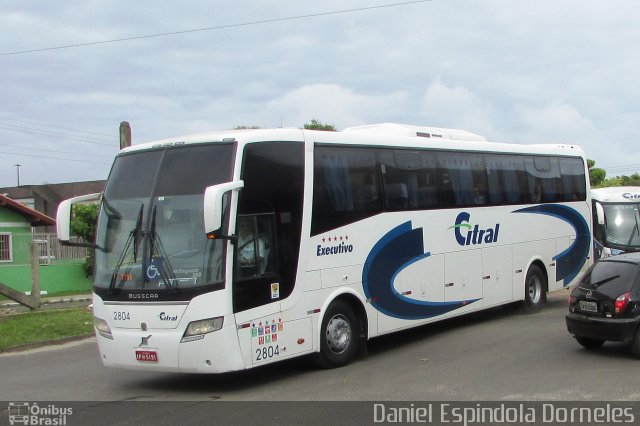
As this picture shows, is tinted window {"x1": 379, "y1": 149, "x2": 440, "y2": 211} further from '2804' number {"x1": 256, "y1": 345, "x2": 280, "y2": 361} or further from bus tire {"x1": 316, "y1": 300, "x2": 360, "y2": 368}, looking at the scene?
'2804' number {"x1": 256, "y1": 345, "x2": 280, "y2": 361}

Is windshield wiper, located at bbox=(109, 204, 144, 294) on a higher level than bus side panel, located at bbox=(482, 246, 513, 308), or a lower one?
higher

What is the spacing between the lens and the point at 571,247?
17359 millimetres

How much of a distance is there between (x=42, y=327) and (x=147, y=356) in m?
7.66

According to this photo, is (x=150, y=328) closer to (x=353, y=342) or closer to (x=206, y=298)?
(x=206, y=298)

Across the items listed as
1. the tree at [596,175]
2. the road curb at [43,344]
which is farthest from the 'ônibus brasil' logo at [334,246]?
the tree at [596,175]

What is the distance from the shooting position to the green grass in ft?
48.0

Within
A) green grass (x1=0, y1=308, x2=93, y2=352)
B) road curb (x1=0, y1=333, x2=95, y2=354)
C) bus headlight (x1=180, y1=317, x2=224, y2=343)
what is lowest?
road curb (x1=0, y1=333, x2=95, y2=354)

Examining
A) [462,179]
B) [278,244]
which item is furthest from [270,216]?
[462,179]

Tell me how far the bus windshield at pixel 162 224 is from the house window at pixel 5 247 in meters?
21.3

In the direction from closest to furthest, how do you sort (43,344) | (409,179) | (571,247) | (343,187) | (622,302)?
(622,302), (343,187), (409,179), (43,344), (571,247)

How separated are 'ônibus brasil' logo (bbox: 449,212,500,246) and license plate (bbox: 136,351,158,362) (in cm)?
639

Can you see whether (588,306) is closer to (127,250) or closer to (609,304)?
(609,304)

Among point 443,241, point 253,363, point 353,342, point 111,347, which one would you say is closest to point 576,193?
point 443,241

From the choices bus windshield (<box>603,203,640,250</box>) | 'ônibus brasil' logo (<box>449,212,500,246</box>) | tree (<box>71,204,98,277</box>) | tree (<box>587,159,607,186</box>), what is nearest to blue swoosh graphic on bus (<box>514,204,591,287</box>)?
'ônibus brasil' logo (<box>449,212,500,246</box>)
